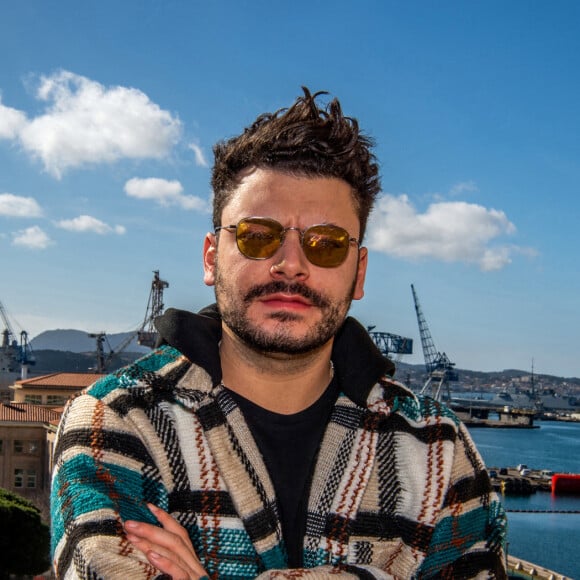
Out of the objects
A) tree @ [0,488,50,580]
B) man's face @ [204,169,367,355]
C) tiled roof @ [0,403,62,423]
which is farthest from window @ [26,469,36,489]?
man's face @ [204,169,367,355]

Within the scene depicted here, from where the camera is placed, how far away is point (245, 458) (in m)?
2.13

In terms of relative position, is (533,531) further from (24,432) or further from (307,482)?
(307,482)

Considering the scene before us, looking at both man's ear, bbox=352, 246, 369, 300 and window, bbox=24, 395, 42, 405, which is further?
window, bbox=24, 395, 42, 405

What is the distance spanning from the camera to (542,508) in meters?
54.8

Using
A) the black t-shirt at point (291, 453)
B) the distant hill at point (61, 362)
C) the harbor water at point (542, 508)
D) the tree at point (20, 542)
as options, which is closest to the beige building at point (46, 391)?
the tree at point (20, 542)

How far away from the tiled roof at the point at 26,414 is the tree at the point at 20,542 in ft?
54.6

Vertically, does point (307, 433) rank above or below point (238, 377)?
below

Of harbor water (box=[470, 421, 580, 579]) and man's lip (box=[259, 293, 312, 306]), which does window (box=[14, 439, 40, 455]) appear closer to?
harbor water (box=[470, 421, 580, 579])

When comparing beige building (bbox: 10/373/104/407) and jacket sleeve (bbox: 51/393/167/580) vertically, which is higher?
jacket sleeve (bbox: 51/393/167/580)

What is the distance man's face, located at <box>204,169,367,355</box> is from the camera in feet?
7.30

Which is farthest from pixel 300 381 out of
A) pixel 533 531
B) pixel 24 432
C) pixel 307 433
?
pixel 533 531

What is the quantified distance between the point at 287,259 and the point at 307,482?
2.07 feet

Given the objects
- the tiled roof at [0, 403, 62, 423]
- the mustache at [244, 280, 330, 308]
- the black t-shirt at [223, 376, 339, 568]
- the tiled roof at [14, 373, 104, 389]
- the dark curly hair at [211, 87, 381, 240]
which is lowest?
the tiled roof at [0, 403, 62, 423]

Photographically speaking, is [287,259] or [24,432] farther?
[24,432]
